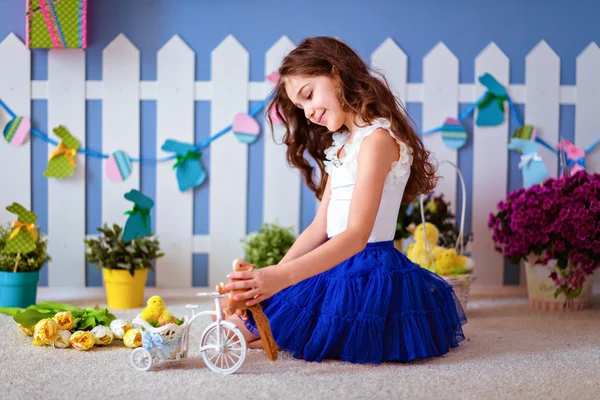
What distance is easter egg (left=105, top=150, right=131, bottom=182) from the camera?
327 centimetres

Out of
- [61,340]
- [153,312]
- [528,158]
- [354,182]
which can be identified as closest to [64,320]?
[61,340]

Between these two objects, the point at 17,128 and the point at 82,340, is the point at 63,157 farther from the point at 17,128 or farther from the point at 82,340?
the point at 82,340

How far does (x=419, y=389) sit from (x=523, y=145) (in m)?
1.78

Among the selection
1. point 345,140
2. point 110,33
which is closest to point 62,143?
point 110,33

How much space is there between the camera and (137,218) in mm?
2947

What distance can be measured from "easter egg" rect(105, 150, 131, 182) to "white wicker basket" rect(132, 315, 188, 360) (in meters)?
1.38

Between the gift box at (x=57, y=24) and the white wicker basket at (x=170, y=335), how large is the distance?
5.20 feet

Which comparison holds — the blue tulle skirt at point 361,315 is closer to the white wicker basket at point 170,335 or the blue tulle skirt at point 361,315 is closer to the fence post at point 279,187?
the white wicker basket at point 170,335

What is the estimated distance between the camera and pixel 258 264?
10.1ft

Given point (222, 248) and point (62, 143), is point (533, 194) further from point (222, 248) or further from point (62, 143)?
point (62, 143)

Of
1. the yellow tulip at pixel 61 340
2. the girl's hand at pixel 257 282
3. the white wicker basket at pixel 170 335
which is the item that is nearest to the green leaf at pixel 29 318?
the yellow tulip at pixel 61 340

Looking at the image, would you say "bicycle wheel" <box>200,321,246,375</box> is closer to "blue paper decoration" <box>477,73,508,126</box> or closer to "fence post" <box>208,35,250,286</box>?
"fence post" <box>208,35,250,286</box>

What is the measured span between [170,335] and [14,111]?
5.72 feet

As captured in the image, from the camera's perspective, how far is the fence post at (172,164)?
3273 millimetres
